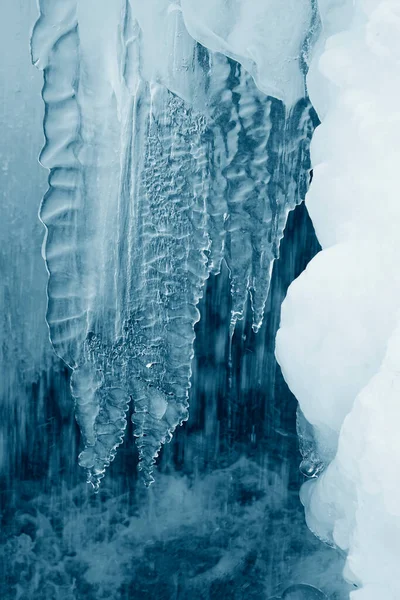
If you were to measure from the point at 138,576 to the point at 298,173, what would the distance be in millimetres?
1828

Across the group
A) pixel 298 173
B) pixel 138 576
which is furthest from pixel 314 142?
pixel 138 576

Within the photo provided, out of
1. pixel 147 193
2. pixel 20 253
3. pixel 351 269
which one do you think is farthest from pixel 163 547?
pixel 351 269

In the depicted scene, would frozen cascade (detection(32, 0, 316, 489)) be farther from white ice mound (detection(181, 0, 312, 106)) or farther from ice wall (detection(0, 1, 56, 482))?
ice wall (detection(0, 1, 56, 482))

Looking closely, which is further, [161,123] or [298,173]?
[298,173]

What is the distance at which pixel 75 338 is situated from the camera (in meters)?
1.57

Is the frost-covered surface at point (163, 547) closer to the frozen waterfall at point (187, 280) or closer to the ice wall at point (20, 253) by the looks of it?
the frozen waterfall at point (187, 280)

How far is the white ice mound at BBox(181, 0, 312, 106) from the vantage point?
55.7 inches

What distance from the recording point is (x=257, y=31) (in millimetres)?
1433

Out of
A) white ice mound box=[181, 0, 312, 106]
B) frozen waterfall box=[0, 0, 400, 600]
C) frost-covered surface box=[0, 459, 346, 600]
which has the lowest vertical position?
frost-covered surface box=[0, 459, 346, 600]

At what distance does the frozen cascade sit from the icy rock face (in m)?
0.29

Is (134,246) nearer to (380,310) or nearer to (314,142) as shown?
(314,142)

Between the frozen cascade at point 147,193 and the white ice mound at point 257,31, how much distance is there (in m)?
0.01

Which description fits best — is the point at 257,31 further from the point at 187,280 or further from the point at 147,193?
the point at 187,280

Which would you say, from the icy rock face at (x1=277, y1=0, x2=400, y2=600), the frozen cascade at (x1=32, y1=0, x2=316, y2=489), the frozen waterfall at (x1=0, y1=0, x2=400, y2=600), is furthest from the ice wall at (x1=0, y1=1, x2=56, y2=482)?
the icy rock face at (x1=277, y1=0, x2=400, y2=600)
